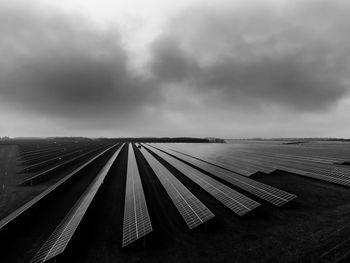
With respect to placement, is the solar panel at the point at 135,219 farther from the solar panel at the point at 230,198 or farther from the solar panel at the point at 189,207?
the solar panel at the point at 230,198

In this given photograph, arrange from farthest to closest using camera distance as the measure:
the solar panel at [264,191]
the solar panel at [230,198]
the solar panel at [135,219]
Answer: the solar panel at [264,191] < the solar panel at [230,198] < the solar panel at [135,219]

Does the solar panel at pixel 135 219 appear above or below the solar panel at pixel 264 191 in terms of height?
below

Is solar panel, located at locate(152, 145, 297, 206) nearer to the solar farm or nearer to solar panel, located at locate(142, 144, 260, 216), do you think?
the solar farm

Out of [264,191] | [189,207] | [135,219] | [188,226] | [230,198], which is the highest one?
[264,191]

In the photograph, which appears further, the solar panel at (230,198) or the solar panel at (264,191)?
the solar panel at (264,191)

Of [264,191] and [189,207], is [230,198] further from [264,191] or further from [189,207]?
[189,207]

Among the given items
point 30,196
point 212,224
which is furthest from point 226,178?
point 30,196

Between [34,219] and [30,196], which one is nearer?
[34,219]

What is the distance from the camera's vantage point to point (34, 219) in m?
15.6

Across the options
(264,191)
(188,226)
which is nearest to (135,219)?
(188,226)

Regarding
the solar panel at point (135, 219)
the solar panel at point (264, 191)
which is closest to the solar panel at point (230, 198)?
the solar panel at point (264, 191)

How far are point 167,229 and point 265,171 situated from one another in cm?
2200

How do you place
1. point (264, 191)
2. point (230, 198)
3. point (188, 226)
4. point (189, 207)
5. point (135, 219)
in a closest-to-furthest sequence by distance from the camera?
point (188, 226) < point (135, 219) < point (189, 207) < point (230, 198) < point (264, 191)

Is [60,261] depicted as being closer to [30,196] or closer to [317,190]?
[30,196]
